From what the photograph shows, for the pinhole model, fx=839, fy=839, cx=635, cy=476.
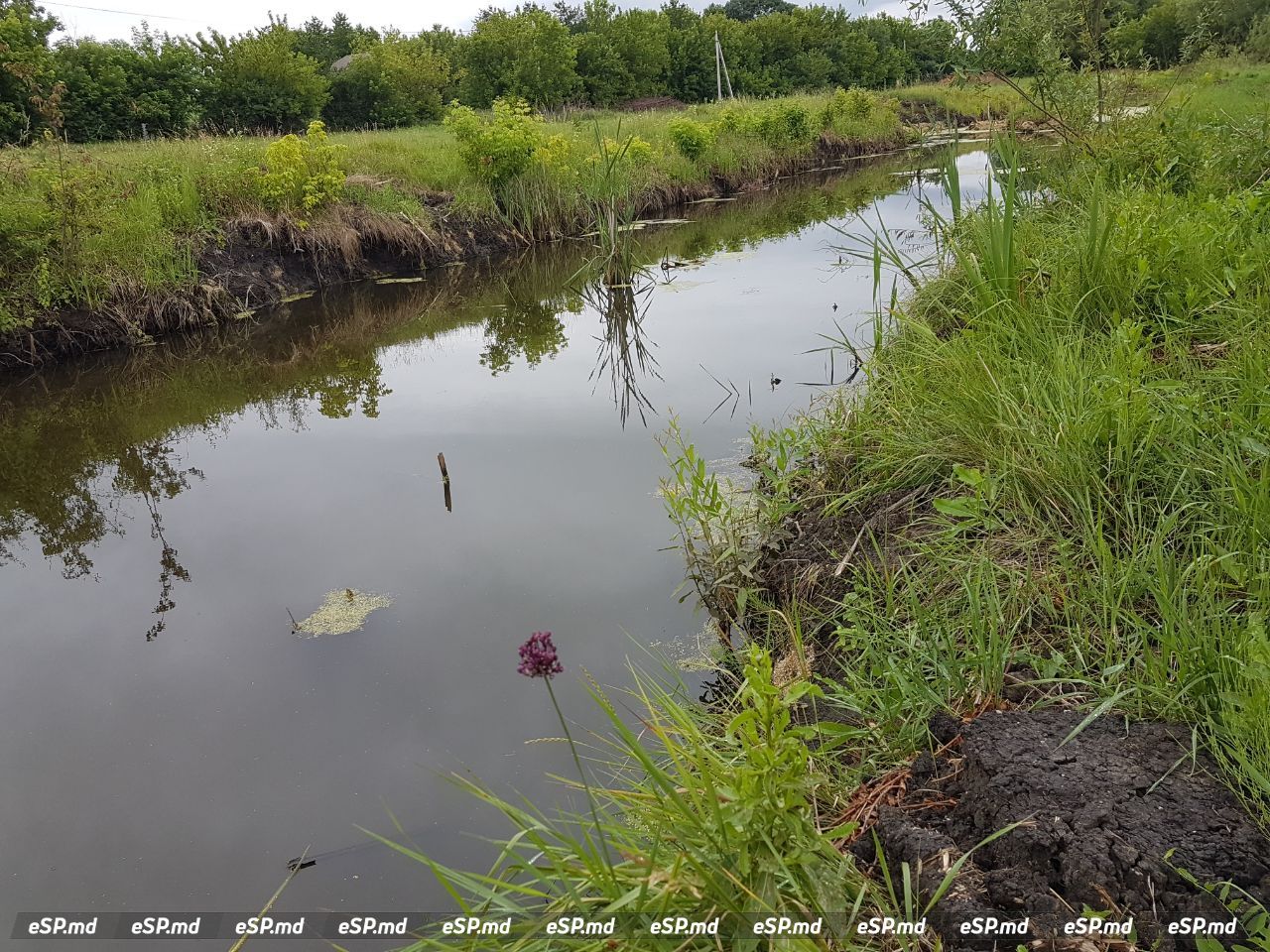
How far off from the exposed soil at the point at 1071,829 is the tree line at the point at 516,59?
16.1 feet

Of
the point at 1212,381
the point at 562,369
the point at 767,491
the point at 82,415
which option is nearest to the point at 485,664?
the point at 767,491

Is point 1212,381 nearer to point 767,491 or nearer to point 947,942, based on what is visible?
point 767,491

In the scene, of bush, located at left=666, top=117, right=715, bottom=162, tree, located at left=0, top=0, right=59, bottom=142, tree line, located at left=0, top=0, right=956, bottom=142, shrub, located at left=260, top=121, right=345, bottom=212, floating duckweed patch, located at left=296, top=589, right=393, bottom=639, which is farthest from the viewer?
tree line, located at left=0, top=0, right=956, bottom=142

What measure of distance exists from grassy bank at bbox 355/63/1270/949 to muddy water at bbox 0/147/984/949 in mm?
343

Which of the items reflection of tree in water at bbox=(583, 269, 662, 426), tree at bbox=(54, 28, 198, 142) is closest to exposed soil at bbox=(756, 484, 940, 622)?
reflection of tree in water at bbox=(583, 269, 662, 426)

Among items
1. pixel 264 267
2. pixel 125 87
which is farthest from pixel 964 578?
pixel 125 87

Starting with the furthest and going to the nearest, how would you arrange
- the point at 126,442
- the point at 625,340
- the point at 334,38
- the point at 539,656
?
the point at 334,38, the point at 625,340, the point at 126,442, the point at 539,656

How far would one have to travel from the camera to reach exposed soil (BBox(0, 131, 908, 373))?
7.83 m

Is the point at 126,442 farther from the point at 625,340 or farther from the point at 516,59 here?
the point at 516,59

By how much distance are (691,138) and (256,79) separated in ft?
53.8

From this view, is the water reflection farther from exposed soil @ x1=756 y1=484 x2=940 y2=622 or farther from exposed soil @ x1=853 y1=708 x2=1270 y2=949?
exposed soil @ x1=853 y1=708 x2=1270 y2=949

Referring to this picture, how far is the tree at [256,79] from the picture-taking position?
78.9ft

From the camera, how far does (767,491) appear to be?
388 cm

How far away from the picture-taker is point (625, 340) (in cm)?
755
